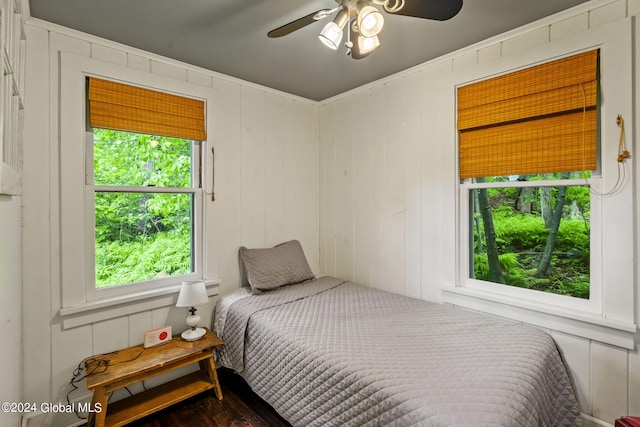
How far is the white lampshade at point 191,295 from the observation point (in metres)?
2.22

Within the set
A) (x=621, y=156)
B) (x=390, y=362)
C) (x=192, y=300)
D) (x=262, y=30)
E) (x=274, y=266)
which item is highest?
(x=262, y=30)

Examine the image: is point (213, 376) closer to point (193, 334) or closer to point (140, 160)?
point (193, 334)

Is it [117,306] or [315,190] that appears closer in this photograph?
[117,306]

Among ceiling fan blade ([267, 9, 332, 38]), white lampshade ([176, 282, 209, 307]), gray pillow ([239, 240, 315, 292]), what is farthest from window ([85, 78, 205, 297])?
ceiling fan blade ([267, 9, 332, 38])

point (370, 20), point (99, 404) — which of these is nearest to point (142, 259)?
point (99, 404)

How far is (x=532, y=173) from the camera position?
199 cm

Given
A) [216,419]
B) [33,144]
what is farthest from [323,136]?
[216,419]

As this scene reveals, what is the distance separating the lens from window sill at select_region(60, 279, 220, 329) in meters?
1.99

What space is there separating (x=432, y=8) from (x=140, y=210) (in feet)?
7.34

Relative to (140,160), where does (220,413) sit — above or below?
below

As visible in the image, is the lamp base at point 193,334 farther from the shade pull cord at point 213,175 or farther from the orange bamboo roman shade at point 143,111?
the orange bamboo roman shade at point 143,111

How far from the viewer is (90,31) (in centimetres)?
200

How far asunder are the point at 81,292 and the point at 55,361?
16.6 inches

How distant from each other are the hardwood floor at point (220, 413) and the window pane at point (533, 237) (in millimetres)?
1788
